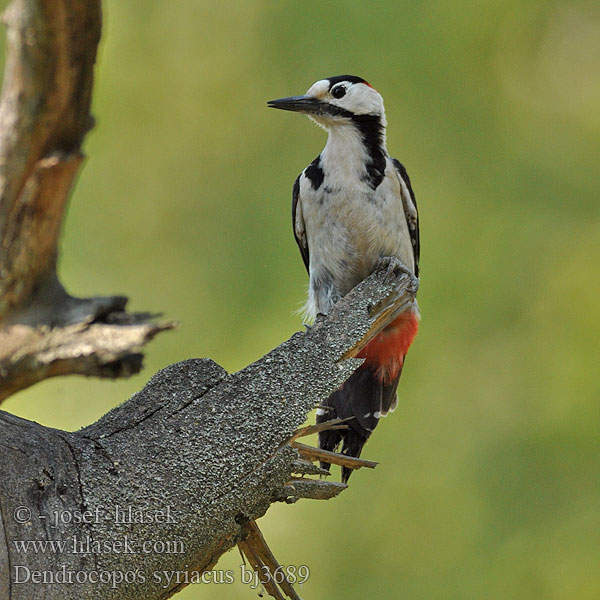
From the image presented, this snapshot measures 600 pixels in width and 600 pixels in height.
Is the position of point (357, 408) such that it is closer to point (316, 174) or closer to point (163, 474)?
point (316, 174)

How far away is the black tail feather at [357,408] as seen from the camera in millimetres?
3094

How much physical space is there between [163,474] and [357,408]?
4.67ft

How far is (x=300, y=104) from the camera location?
3.49 m

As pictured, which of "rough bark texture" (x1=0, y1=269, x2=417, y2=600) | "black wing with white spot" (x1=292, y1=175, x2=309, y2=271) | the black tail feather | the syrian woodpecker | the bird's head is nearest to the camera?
"rough bark texture" (x1=0, y1=269, x2=417, y2=600)

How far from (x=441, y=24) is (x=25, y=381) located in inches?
155

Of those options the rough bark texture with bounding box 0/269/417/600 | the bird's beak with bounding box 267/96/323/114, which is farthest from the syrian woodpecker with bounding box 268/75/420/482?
the rough bark texture with bounding box 0/269/417/600

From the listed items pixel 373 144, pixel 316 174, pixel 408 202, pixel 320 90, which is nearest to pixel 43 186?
pixel 316 174

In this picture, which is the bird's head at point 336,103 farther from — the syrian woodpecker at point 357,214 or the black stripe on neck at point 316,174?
the black stripe on neck at point 316,174

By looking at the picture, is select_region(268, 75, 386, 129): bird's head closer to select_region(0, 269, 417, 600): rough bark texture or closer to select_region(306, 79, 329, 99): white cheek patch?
select_region(306, 79, 329, 99): white cheek patch

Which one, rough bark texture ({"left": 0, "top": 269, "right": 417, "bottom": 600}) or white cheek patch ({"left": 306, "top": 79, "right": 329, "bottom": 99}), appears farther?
white cheek patch ({"left": 306, "top": 79, "right": 329, "bottom": 99})

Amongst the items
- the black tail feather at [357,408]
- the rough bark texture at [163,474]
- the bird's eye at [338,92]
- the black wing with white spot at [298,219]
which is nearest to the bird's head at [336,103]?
the bird's eye at [338,92]

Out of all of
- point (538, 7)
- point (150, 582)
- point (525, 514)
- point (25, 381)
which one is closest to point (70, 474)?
point (150, 582)

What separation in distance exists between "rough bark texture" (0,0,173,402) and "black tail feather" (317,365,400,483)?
838 mm

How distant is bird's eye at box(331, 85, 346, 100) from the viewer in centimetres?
352
